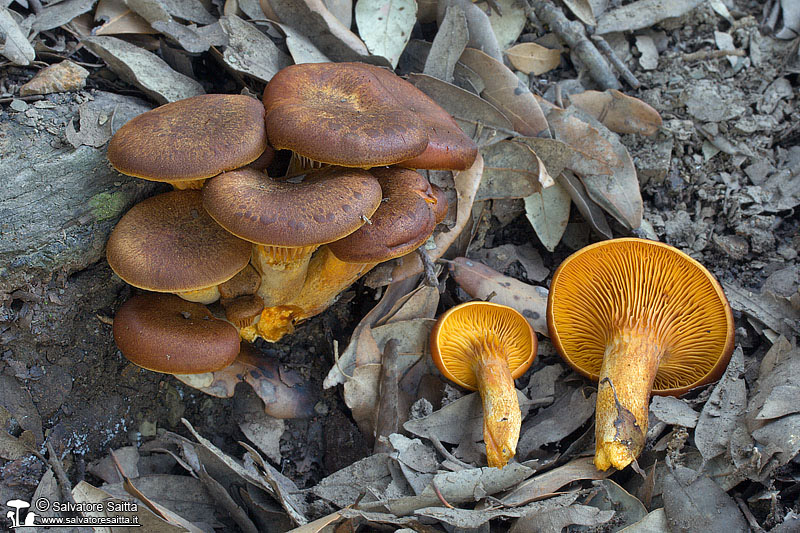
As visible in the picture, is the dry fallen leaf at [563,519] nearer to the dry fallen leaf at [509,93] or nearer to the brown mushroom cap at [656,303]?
the brown mushroom cap at [656,303]

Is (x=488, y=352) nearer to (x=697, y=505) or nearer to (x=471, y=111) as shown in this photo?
(x=697, y=505)

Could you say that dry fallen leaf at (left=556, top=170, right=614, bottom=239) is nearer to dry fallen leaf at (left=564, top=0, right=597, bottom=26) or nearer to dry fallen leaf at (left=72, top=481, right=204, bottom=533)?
dry fallen leaf at (left=564, top=0, right=597, bottom=26)

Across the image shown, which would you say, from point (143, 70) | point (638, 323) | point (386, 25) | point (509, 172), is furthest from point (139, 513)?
point (386, 25)

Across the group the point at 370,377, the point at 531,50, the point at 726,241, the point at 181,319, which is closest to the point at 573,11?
the point at 531,50

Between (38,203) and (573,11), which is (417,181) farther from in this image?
(573,11)

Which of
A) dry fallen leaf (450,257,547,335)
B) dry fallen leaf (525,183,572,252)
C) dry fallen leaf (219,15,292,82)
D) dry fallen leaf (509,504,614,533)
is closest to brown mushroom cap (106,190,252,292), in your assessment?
dry fallen leaf (219,15,292,82)

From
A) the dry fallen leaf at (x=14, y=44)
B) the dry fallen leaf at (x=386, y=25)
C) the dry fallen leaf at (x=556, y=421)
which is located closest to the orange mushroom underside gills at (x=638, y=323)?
the dry fallen leaf at (x=556, y=421)
